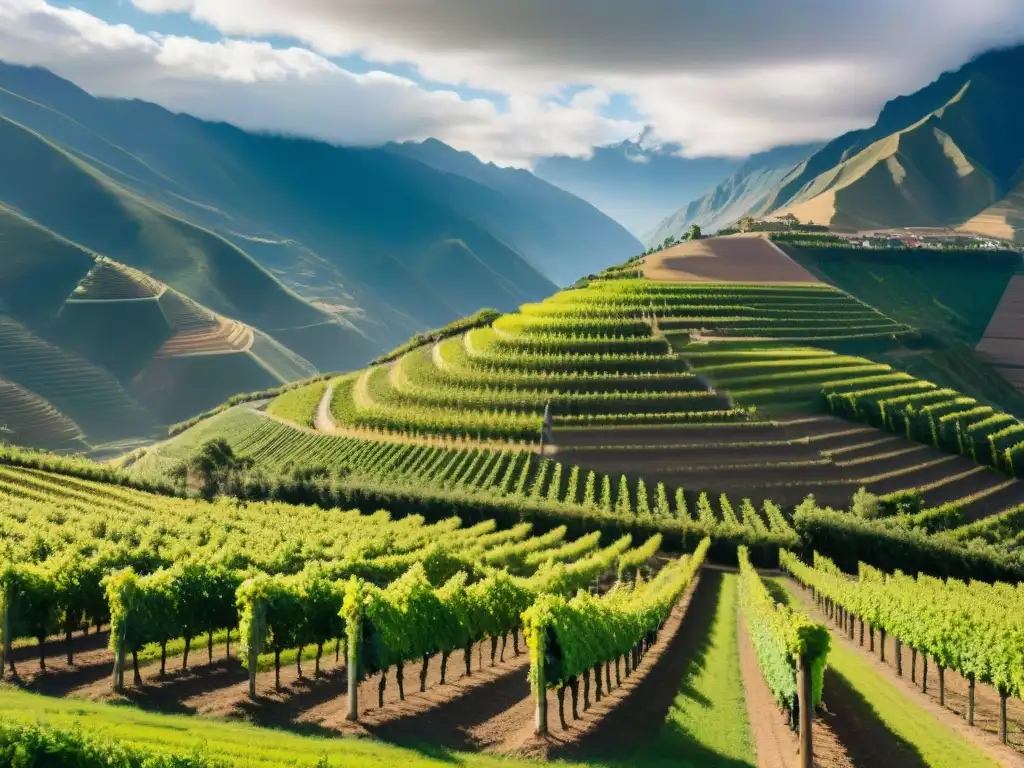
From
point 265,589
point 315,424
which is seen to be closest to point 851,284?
point 315,424

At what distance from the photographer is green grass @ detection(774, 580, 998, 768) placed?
1160 inches

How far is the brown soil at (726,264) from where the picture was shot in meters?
150

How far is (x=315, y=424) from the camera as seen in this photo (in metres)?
114

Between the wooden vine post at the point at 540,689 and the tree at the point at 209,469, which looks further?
the tree at the point at 209,469

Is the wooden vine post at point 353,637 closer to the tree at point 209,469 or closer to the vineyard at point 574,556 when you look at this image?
the vineyard at point 574,556

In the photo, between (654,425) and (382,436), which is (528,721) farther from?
(382,436)

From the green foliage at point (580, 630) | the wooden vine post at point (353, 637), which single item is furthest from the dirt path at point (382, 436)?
the wooden vine post at point (353, 637)

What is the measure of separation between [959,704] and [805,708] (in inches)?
594

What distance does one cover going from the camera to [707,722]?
31656 mm

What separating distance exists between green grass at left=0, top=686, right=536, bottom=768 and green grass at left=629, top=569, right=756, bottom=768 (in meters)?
5.46

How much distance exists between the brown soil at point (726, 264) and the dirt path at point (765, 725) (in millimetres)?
110286

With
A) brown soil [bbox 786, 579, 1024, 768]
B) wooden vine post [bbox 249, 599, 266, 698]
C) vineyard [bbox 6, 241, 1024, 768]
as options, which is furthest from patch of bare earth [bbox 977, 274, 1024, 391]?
wooden vine post [bbox 249, 599, 266, 698]

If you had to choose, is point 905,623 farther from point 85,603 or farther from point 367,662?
point 85,603

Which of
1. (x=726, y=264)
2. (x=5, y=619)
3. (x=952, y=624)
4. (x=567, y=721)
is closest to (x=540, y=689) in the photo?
(x=567, y=721)
